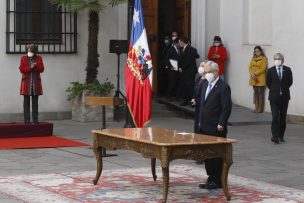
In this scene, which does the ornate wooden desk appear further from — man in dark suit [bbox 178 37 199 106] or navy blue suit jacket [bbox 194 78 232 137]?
man in dark suit [bbox 178 37 199 106]

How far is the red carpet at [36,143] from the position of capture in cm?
1700

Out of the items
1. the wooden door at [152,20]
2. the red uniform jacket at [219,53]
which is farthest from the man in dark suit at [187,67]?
the wooden door at [152,20]

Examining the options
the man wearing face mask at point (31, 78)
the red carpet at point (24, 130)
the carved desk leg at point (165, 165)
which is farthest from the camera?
the man wearing face mask at point (31, 78)

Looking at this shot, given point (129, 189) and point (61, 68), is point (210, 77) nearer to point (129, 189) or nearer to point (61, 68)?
point (129, 189)

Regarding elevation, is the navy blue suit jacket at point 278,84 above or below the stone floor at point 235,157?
above

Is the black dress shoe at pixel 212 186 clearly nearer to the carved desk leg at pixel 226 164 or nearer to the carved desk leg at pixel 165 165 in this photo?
the carved desk leg at pixel 226 164

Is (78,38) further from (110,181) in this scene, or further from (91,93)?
(110,181)

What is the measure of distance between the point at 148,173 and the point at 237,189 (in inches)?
75.3

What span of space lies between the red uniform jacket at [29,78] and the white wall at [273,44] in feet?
21.5

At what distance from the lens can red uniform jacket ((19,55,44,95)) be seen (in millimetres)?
19203

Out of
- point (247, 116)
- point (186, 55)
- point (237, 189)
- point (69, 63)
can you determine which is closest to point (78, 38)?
point (69, 63)

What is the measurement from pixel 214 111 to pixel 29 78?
8.03m

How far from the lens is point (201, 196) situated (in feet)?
37.8

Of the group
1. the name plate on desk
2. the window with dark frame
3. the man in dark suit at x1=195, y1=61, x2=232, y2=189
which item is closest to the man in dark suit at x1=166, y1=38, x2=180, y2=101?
the window with dark frame
